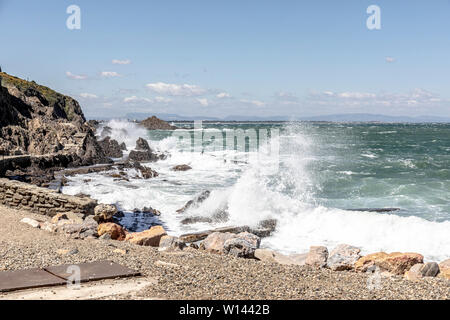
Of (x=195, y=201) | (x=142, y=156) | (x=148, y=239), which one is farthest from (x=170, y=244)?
(x=142, y=156)

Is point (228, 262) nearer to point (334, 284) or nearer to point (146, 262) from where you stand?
point (146, 262)

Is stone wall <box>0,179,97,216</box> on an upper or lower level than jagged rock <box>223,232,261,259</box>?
upper

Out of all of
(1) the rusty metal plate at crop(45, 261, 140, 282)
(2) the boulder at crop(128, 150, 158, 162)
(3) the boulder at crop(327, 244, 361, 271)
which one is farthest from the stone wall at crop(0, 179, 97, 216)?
(2) the boulder at crop(128, 150, 158, 162)

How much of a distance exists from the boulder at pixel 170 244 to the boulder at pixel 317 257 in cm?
244

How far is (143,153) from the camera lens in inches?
1225

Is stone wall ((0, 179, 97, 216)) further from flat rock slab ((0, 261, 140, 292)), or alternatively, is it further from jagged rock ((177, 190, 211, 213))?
flat rock slab ((0, 261, 140, 292))

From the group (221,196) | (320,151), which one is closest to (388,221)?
(221,196)

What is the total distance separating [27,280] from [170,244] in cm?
329

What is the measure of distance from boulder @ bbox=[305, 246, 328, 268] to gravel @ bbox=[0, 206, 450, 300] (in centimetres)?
107

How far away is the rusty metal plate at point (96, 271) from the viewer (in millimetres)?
5543

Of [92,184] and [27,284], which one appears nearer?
[27,284]

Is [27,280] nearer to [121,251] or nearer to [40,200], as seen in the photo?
[121,251]

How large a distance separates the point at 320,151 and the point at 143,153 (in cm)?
1501

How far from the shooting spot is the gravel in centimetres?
515
